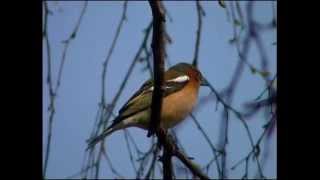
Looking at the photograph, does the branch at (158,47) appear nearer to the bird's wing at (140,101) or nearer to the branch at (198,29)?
the branch at (198,29)

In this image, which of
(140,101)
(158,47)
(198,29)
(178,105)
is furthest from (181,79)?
(158,47)

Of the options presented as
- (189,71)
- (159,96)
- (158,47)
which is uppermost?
(189,71)

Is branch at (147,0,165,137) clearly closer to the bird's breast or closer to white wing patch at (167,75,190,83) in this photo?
the bird's breast

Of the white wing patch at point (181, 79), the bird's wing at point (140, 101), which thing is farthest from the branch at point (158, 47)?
the white wing patch at point (181, 79)

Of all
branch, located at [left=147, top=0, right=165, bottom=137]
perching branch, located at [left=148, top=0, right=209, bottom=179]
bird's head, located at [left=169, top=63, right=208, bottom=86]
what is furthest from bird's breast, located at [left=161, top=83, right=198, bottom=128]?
branch, located at [left=147, top=0, right=165, bottom=137]

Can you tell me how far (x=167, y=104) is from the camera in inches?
155

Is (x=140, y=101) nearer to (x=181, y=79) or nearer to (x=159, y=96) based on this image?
(x=181, y=79)

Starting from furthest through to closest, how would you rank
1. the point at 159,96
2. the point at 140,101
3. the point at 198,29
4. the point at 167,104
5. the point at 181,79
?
the point at 181,79, the point at 167,104, the point at 140,101, the point at 198,29, the point at 159,96

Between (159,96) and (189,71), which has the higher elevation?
(189,71)

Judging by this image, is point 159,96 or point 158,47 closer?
point 158,47
